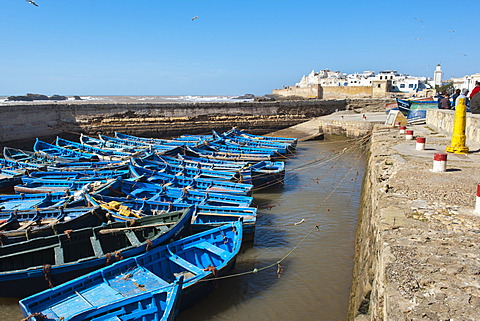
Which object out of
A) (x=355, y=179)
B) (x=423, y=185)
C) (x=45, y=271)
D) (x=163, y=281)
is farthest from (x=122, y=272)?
(x=355, y=179)

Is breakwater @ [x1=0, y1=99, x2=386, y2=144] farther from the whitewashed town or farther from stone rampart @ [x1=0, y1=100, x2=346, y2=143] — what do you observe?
the whitewashed town

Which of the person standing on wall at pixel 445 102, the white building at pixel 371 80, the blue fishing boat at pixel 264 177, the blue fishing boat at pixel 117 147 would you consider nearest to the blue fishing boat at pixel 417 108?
the person standing on wall at pixel 445 102

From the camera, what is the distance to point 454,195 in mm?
6289

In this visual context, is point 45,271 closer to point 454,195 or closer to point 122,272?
point 122,272

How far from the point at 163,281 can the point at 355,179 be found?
12066 millimetres

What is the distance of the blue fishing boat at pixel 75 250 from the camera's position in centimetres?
684

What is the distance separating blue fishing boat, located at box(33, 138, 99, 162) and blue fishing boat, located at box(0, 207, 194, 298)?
11.2m

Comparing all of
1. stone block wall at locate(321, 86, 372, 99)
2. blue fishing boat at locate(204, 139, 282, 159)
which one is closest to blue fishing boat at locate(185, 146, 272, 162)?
blue fishing boat at locate(204, 139, 282, 159)

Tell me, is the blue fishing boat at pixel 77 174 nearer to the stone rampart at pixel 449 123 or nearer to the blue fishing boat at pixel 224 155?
the blue fishing boat at pixel 224 155

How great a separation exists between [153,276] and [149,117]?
83.2ft

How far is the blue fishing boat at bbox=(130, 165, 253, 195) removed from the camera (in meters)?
12.5

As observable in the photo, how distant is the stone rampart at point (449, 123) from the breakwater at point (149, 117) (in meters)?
15.5

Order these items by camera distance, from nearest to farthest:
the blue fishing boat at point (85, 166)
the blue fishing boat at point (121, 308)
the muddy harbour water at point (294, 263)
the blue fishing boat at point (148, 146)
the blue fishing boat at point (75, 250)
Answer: the blue fishing boat at point (121, 308) → the blue fishing boat at point (75, 250) → the muddy harbour water at point (294, 263) → the blue fishing boat at point (85, 166) → the blue fishing boat at point (148, 146)

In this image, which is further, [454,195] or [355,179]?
[355,179]
